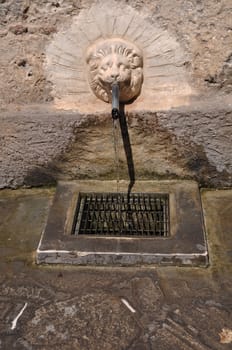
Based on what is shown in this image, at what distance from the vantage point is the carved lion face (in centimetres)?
350

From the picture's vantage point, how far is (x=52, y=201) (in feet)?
12.3

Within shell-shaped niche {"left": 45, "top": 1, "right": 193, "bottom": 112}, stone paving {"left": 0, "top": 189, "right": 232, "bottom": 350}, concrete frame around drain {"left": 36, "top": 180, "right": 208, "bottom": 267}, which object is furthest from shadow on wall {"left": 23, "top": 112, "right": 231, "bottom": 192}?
stone paving {"left": 0, "top": 189, "right": 232, "bottom": 350}

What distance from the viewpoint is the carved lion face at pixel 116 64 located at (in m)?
3.50

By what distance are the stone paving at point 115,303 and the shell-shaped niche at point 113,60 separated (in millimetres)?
1055

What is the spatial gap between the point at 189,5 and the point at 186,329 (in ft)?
7.13

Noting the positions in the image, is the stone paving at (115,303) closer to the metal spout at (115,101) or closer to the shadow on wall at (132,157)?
the shadow on wall at (132,157)

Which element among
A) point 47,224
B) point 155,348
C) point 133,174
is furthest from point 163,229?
point 155,348

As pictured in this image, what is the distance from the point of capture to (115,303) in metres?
2.84

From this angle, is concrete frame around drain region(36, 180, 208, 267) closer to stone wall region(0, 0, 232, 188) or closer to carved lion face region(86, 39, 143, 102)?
stone wall region(0, 0, 232, 188)

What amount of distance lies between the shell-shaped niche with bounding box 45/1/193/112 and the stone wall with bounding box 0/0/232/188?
0.03 metres

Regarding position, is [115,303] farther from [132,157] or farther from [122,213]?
[132,157]

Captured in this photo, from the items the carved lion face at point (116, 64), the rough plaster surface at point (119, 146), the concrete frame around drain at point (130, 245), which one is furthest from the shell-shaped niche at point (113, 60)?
the concrete frame around drain at point (130, 245)

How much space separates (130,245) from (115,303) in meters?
0.47

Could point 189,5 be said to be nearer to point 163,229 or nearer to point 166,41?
point 166,41
